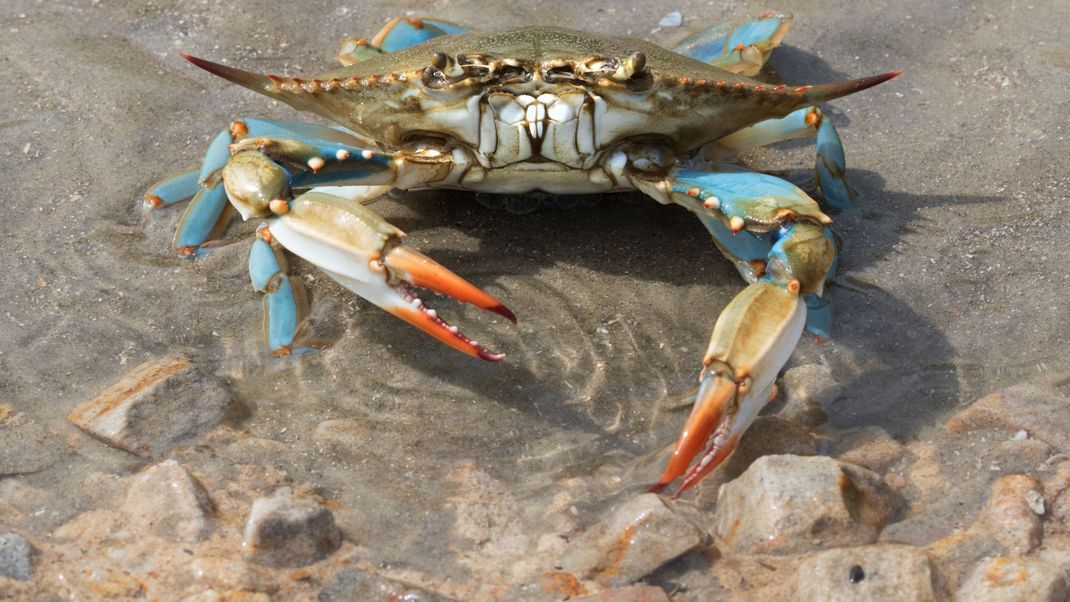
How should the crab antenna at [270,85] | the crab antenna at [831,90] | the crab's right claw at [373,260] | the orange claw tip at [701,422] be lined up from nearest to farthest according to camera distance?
the orange claw tip at [701,422] → the crab's right claw at [373,260] → the crab antenna at [831,90] → the crab antenna at [270,85]

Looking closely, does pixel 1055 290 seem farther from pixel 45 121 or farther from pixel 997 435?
pixel 45 121

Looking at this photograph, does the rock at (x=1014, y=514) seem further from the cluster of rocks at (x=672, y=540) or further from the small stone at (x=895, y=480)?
the small stone at (x=895, y=480)

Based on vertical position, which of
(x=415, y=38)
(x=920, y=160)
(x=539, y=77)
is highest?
(x=539, y=77)

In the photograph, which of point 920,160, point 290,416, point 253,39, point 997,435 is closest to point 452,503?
point 290,416

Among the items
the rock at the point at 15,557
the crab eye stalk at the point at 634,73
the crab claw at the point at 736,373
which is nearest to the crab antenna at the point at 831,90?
the crab eye stalk at the point at 634,73

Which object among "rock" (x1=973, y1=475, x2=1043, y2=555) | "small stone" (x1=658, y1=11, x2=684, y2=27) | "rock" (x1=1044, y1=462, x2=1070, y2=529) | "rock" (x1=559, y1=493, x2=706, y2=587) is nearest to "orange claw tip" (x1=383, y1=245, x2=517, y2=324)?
"rock" (x1=559, y1=493, x2=706, y2=587)

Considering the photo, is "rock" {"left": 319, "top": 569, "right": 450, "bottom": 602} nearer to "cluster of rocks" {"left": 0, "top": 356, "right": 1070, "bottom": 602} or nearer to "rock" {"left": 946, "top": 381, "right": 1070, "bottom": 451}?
"cluster of rocks" {"left": 0, "top": 356, "right": 1070, "bottom": 602}
